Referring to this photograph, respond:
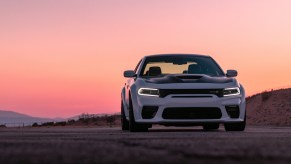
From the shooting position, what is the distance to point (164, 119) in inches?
489

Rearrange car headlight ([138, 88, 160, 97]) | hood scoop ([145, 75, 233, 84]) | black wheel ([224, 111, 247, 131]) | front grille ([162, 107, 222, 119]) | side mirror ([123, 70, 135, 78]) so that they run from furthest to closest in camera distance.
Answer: side mirror ([123, 70, 135, 78]), black wheel ([224, 111, 247, 131]), hood scoop ([145, 75, 233, 84]), car headlight ([138, 88, 160, 97]), front grille ([162, 107, 222, 119])

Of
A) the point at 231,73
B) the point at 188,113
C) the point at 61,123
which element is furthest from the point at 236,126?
the point at 61,123

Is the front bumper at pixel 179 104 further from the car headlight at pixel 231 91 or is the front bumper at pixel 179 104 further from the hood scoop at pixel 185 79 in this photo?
the hood scoop at pixel 185 79

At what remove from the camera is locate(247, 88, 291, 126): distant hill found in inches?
2202

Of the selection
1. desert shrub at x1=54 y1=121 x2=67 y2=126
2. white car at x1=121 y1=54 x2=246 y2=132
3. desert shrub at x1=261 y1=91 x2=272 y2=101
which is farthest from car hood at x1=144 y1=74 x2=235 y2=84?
desert shrub at x1=261 y1=91 x2=272 y2=101

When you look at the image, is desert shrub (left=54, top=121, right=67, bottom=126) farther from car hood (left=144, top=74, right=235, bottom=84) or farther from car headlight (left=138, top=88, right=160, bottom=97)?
car headlight (left=138, top=88, right=160, bottom=97)

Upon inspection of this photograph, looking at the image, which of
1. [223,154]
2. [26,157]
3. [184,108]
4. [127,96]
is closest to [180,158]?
[223,154]

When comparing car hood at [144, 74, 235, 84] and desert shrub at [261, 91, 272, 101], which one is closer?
car hood at [144, 74, 235, 84]

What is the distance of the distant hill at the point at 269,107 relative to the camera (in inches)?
2202

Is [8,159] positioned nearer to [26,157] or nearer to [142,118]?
[26,157]

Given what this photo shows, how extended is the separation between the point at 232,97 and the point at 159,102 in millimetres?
1482

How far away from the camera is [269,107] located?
60750mm

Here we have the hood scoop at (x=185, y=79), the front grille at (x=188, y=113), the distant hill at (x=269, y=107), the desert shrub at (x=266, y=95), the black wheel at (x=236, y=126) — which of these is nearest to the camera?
the front grille at (x=188, y=113)

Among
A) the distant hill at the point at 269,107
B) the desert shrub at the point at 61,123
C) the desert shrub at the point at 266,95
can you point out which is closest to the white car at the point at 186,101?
the distant hill at the point at 269,107
